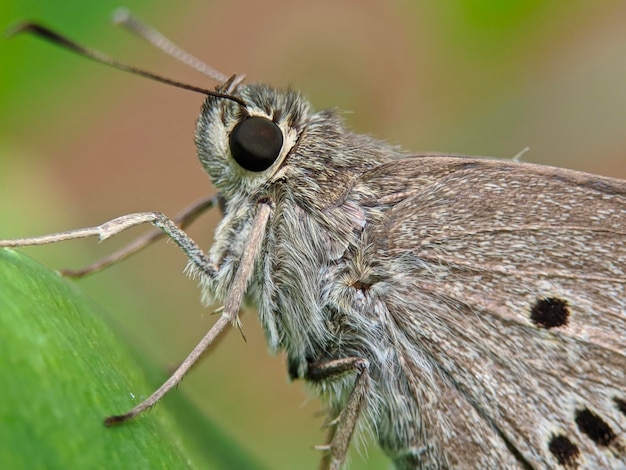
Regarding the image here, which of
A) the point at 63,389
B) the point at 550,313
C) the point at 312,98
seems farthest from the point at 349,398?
the point at 312,98

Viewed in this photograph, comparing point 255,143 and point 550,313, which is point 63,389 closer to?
point 255,143

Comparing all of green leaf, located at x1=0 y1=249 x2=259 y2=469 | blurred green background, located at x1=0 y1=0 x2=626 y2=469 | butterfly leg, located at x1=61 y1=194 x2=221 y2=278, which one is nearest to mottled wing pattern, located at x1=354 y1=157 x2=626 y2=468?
blurred green background, located at x1=0 y1=0 x2=626 y2=469

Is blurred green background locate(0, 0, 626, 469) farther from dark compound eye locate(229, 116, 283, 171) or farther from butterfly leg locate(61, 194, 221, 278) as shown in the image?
dark compound eye locate(229, 116, 283, 171)

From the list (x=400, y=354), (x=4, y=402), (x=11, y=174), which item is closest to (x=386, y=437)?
(x=400, y=354)

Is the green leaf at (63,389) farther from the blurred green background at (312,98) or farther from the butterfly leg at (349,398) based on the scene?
the blurred green background at (312,98)

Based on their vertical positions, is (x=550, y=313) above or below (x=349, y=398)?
above

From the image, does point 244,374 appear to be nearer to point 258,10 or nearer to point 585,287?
point 585,287
